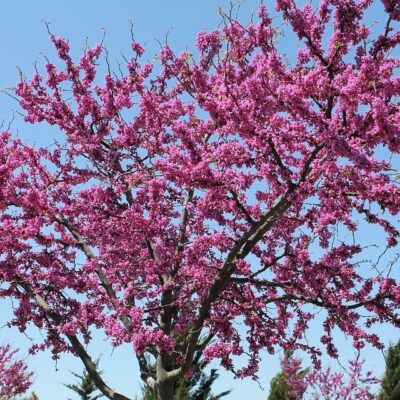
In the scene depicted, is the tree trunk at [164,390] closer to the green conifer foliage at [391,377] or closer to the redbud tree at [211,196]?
the redbud tree at [211,196]

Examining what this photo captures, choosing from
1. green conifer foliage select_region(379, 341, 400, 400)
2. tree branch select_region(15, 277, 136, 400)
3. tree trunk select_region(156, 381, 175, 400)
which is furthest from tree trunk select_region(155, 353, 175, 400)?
green conifer foliage select_region(379, 341, 400, 400)

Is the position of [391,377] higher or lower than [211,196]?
higher

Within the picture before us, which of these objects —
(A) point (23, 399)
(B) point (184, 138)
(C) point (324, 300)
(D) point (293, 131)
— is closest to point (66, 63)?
(B) point (184, 138)

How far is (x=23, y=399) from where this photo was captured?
24.5 meters

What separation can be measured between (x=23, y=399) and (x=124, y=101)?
706 inches

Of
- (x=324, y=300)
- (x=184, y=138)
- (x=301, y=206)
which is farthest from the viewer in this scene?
(x=301, y=206)

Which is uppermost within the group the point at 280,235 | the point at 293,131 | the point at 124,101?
the point at 124,101

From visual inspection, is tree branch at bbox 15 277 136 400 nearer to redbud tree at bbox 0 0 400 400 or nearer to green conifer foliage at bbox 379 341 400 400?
redbud tree at bbox 0 0 400 400

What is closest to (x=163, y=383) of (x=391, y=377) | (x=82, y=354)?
(x=82, y=354)

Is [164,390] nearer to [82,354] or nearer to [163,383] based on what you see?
[163,383]

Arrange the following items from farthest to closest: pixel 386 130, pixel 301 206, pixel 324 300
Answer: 1. pixel 301 206
2. pixel 324 300
3. pixel 386 130

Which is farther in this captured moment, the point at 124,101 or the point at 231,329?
the point at 124,101

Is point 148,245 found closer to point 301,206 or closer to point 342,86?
point 301,206

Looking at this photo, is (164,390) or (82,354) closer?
(164,390)
